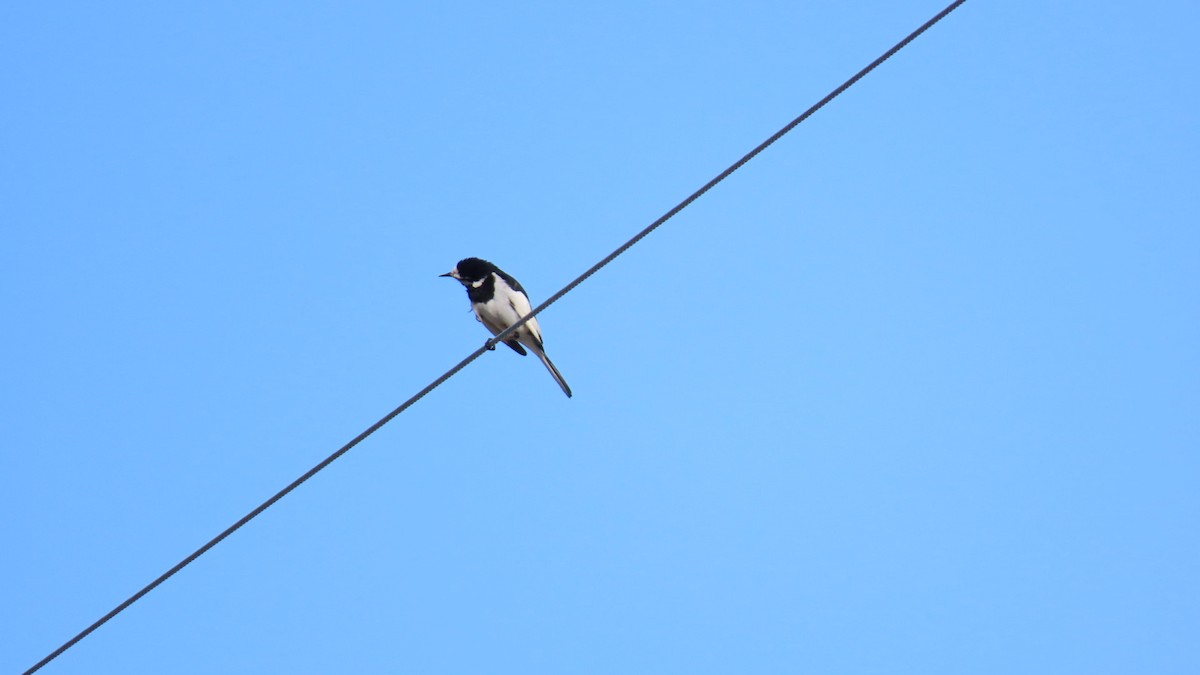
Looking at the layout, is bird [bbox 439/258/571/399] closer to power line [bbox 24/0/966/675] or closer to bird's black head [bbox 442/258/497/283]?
bird's black head [bbox 442/258/497/283]

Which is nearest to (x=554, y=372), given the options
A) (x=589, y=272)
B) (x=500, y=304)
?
(x=500, y=304)

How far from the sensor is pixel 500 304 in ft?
33.5

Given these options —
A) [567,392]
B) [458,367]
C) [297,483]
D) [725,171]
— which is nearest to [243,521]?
[297,483]

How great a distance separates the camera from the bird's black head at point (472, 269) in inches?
416

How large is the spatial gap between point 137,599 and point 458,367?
57.8 inches

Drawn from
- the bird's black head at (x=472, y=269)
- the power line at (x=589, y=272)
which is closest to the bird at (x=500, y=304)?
the bird's black head at (x=472, y=269)

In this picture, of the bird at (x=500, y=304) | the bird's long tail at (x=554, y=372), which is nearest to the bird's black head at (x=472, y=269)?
the bird at (x=500, y=304)

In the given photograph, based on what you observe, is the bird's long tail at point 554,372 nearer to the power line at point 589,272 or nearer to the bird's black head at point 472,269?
the bird's black head at point 472,269

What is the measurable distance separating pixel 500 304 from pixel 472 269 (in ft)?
1.74

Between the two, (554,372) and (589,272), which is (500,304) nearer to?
(554,372)

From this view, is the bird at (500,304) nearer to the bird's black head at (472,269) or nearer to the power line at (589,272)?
the bird's black head at (472,269)

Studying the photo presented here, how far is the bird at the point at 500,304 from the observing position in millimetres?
10180

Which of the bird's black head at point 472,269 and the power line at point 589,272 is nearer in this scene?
the power line at point 589,272

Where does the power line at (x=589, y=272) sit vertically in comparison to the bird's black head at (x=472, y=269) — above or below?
below
